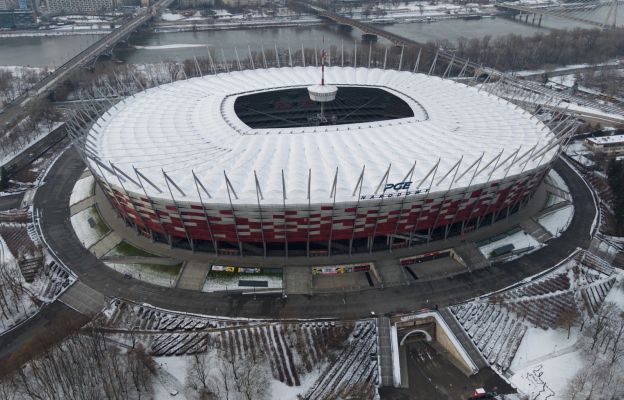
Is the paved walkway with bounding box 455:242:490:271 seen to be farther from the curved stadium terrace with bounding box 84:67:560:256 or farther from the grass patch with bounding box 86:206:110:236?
the grass patch with bounding box 86:206:110:236

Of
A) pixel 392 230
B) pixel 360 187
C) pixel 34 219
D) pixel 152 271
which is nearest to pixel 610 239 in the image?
pixel 392 230

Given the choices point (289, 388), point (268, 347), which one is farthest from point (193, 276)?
point (289, 388)

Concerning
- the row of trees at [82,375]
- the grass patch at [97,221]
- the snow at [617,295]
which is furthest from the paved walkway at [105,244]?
the snow at [617,295]

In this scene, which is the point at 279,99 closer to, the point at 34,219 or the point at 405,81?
the point at 405,81

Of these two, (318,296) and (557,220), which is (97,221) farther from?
(557,220)

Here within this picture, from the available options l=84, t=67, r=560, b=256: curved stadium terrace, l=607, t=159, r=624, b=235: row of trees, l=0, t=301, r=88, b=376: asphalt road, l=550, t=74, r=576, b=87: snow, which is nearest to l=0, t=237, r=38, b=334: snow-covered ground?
l=0, t=301, r=88, b=376: asphalt road
